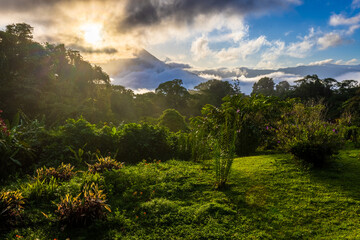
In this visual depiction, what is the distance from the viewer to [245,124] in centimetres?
619

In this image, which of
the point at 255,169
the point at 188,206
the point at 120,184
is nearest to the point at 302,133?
the point at 255,169

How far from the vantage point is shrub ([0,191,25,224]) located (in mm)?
2492

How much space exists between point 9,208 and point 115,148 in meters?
3.66

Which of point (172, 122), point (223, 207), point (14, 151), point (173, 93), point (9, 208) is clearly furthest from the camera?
point (173, 93)

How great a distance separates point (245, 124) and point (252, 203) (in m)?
3.44

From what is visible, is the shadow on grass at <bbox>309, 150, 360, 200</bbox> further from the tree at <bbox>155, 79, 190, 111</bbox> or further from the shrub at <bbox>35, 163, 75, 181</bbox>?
the tree at <bbox>155, 79, 190, 111</bbox>

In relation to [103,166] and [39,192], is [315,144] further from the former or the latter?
[39,192]

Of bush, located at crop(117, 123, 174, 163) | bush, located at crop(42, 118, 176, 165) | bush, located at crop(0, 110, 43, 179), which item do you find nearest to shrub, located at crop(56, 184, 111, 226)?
bush, located at crop(0, 110, 43, 179)

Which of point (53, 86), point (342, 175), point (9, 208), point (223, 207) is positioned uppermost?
point (53, 86)

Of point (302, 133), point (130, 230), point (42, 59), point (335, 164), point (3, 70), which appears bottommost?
point (130, 230)

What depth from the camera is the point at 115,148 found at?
6.19 meters

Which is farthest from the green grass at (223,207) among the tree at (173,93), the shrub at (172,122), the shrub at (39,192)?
the tree at (173,93)

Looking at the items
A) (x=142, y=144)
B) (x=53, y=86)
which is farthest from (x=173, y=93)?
(x=142, y=144)

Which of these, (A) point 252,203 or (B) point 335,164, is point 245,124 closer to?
(B) point 335,164
